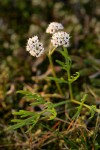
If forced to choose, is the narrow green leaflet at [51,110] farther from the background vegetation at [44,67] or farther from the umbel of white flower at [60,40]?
the umbel of white flower at [60,40]

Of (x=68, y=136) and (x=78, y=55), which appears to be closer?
(x=68, y=136)

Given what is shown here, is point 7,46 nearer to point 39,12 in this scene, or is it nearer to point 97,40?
point 39,12

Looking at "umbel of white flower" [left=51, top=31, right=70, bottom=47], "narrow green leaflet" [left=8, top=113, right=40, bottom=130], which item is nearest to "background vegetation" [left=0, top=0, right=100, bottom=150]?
"narrow green leaflet" [left=8, top=113, right=40, bottom=130]

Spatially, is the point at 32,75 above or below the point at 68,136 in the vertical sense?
above

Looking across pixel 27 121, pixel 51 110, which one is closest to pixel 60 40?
pixel 51 110

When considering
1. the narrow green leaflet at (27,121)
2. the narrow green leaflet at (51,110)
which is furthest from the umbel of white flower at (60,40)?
the narrow green leaflet at (27,121)

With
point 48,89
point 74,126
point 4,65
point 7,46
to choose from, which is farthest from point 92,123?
point 7,46

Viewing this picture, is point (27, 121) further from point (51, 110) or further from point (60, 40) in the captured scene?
point (60, 40)

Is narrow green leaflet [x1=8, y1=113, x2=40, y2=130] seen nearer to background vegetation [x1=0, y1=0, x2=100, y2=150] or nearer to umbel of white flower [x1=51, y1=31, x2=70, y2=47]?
background vegetation [x1=0, y1=0, x2=100, y2=150]
